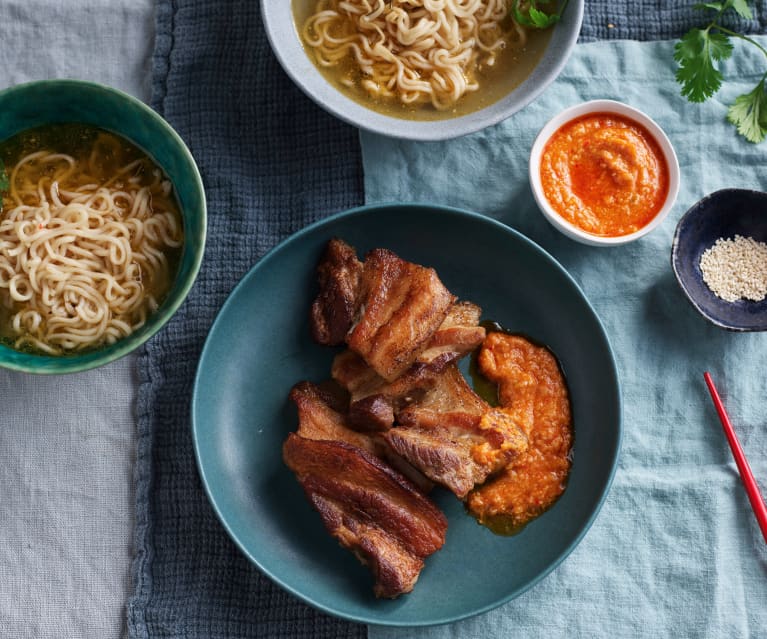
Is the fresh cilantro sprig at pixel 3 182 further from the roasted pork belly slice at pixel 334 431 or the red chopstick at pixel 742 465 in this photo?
the red chopstick at pixel 742 465

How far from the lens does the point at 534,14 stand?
3.51 meters

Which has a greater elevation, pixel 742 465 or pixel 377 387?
pixel 377 387

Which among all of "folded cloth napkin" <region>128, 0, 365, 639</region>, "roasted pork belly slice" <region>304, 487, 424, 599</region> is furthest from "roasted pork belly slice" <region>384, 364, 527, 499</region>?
"folded cloth napkin" <region>128, 0, 365, 639</region>

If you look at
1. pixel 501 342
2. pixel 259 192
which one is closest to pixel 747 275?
pixel 501 342

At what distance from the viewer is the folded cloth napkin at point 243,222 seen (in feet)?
12.2

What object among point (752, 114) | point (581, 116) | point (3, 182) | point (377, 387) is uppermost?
point (752, 114)

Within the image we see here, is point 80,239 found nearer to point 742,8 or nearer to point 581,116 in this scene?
point 581,116

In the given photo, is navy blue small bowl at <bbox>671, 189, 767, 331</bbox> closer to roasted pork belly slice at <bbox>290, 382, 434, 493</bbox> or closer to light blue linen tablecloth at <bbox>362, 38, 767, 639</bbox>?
light blue linen tablecloth at <bbox>362, 38, 767, 639</bbox>

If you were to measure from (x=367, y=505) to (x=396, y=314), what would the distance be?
815 millimetres

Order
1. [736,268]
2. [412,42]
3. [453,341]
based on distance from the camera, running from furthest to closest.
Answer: [736,268], [412,42], [453,341]

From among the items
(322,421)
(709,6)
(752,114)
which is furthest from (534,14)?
(322,421)

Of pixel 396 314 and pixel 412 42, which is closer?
pixel 396 314

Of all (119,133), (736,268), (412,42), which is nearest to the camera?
(119,133)

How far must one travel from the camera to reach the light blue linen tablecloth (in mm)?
3754
